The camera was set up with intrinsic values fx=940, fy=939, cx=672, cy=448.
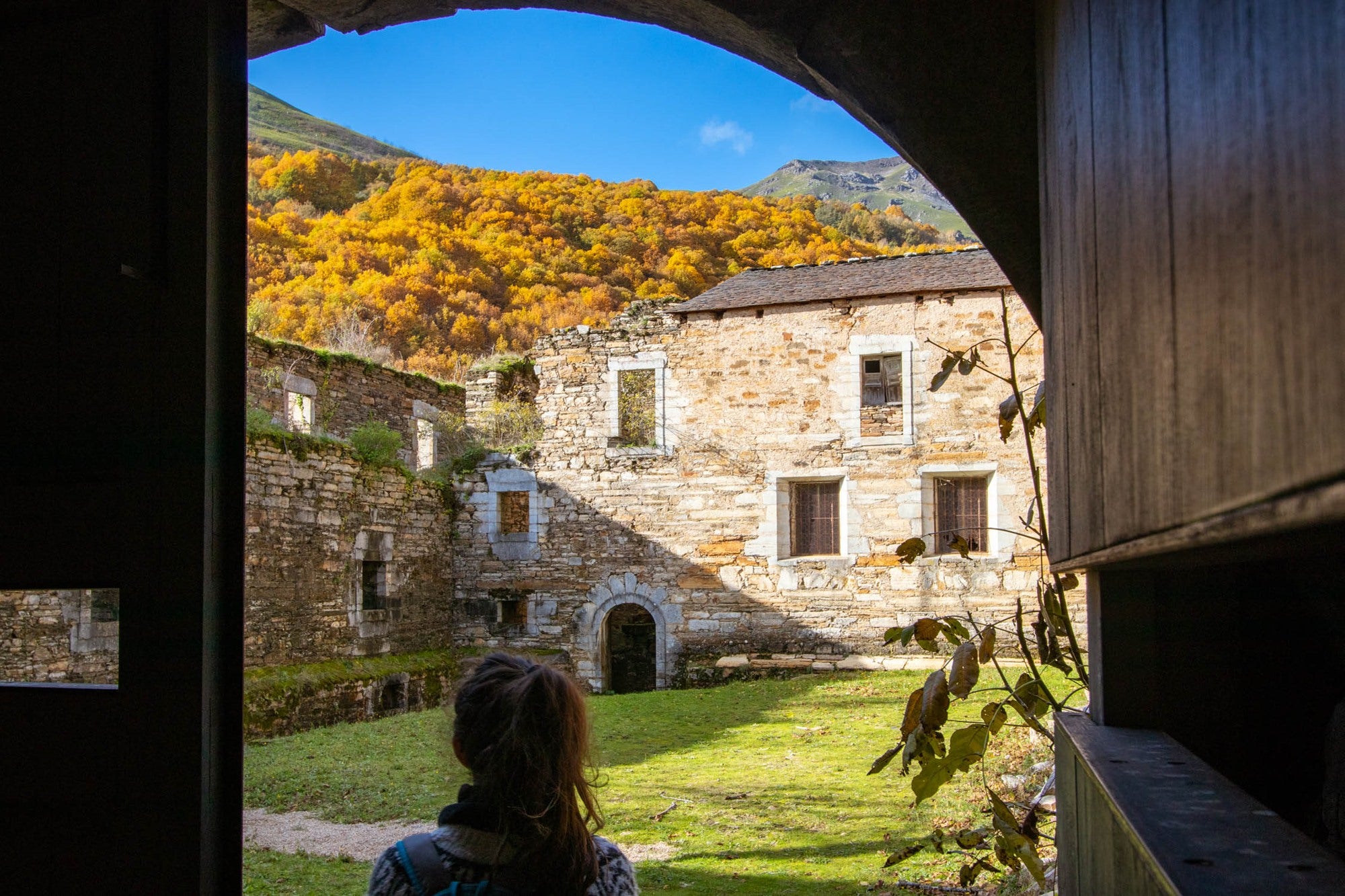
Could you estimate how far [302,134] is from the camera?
4903 cm

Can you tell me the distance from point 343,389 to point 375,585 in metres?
3.26

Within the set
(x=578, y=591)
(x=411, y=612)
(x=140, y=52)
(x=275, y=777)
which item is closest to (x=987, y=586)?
(x=578, y=591)

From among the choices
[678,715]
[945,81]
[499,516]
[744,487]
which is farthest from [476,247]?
[945,81]

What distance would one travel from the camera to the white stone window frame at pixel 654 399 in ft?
48.2

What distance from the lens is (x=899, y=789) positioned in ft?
22.6

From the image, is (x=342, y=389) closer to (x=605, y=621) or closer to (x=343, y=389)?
(x=343, y=389)

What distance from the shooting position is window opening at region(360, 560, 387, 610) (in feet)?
41.9

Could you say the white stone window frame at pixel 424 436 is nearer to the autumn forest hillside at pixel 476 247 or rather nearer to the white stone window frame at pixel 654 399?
the white stone window frame at pixel 654 399

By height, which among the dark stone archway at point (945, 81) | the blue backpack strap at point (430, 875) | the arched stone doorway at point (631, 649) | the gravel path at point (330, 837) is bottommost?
the arched stone doorway at point (631, 649)

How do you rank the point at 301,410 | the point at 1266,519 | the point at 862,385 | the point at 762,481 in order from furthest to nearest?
the point at 762,481 < the point at 862,385 < the point at 301,410 < the point at 1266,519

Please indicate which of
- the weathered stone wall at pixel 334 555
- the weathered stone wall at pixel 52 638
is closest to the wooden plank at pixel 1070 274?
the weathered stone wall at pixel 334 555

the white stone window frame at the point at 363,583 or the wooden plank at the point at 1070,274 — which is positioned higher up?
the wooden plank at the point at 1070,274

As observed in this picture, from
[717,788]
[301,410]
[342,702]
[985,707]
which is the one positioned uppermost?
[301,410]

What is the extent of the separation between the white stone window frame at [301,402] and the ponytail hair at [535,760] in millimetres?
12406
